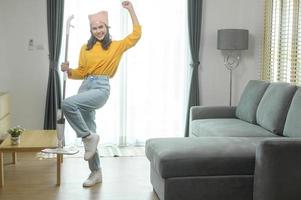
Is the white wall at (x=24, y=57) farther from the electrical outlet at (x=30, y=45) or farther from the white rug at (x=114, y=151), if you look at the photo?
the white rug at (x=114, y=151)

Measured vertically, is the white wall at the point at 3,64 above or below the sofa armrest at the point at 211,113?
above

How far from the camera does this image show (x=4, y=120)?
5301mm

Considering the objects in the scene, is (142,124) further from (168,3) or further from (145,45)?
(168,3)

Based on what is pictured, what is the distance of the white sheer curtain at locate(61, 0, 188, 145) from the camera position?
5887 millimetres

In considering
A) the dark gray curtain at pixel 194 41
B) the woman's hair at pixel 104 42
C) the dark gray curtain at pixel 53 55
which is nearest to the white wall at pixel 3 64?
the dark gray curtain at pixel 53 55

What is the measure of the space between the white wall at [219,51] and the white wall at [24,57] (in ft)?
7.10

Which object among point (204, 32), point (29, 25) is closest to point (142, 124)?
point (204, 32)

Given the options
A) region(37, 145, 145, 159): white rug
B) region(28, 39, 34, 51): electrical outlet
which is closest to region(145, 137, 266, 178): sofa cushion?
region(37, 145, 145, 159): white rug

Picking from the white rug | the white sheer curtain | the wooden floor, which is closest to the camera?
the wooden floor

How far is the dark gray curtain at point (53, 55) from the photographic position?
5.64m

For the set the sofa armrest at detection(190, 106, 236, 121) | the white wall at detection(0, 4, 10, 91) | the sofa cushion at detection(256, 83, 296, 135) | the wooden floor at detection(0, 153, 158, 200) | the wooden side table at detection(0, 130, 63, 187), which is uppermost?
the white wall at detection(0, 4, 10, 91)

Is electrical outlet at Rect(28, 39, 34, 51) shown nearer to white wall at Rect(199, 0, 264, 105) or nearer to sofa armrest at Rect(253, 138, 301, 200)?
white wall at Rect(199, 0, 264, 105)

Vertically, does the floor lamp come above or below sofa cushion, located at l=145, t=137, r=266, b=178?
above

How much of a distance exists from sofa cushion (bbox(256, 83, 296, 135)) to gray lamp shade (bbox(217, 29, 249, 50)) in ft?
3.94
